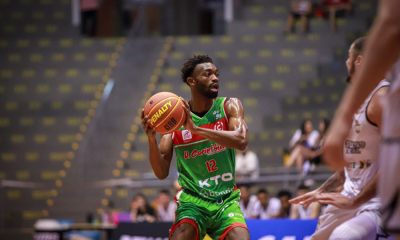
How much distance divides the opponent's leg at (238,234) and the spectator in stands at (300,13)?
52.5ft

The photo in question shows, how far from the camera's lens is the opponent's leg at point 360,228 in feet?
10.2

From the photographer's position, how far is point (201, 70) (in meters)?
4.70

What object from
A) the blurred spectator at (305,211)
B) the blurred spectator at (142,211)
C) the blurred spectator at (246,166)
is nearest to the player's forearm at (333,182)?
the blurred spectator at (305,211)

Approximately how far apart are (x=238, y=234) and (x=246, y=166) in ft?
29.0


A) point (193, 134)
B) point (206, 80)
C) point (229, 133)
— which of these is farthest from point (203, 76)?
point (229, 133)

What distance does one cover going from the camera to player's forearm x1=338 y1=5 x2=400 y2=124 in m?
1.64

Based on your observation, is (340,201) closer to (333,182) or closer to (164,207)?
(333,182)

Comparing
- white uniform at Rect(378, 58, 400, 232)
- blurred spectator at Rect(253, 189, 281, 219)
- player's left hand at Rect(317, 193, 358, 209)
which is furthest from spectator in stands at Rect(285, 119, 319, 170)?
white uniform at Rect(378, 58, 400, 232)

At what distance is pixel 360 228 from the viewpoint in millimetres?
3127

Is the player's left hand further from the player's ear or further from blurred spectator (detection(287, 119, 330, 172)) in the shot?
blurred spectator (detection(287, 119, 330, 172))

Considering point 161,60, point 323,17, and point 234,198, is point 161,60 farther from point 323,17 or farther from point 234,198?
point 234,198

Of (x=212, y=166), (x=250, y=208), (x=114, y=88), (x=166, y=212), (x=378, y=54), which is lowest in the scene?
(x=166, y=212)

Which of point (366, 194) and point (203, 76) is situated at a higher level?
point (203, 76)

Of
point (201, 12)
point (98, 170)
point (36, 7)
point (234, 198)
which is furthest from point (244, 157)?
point (36, 7)
